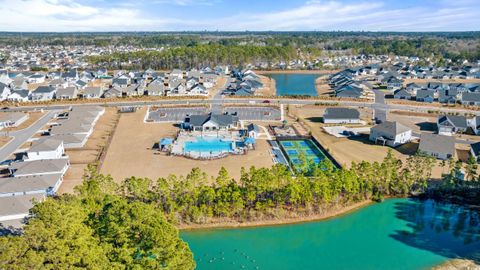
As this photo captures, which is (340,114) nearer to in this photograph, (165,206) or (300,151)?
(300,151)

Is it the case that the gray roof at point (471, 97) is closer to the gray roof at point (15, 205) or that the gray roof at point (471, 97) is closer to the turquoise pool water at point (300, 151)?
the turquoise pool water at point (300, 151)

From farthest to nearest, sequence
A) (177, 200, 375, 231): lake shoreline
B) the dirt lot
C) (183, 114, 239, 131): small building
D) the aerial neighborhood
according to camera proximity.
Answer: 1. (183, 114, 239, 131): small building
2. the dirt lot
3. the aerial neighborhood
4. (177, 200, 375, 231): lake shoreline

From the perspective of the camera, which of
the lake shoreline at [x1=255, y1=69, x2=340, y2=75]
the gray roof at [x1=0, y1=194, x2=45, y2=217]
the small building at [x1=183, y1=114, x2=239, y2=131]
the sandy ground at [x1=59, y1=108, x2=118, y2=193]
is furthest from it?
the lake shoreline at [x1=255, y1=69, x2=340, y2=75]

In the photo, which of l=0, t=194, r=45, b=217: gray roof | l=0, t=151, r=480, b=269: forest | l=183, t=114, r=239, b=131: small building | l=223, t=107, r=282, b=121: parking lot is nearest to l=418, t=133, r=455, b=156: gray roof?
l=0, t=151, r=480, b=269: forest

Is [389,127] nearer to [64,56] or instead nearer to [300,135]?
[300,135]

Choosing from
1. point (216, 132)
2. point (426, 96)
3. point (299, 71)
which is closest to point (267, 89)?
point (299, 71)

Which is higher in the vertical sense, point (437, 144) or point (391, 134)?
point (391, 134)

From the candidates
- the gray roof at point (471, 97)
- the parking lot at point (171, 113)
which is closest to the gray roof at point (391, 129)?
the parking lot at point (171, 113)

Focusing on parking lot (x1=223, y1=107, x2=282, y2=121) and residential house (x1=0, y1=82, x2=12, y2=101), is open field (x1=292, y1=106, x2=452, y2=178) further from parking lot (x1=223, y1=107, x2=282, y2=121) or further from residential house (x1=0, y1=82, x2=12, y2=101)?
residential house (x1=0, y1=82, x2=12, y2=101)
